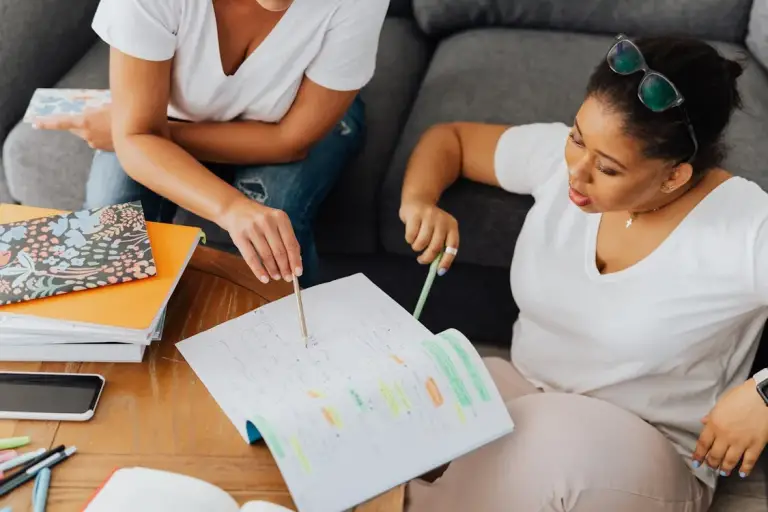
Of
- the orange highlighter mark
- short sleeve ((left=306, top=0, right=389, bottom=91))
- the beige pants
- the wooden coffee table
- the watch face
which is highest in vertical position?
short sleeve ((left=306, top=0, right=389, bottom=91))

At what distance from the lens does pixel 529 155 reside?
1.22 metres

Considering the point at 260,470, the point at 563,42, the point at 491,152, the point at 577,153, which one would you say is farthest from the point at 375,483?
the point at 563,42

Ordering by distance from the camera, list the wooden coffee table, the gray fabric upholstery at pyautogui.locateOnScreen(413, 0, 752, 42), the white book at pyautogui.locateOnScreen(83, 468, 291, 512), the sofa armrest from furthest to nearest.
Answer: the gray fabric upholstery at pyautogui.locateOnScreen(413, 0, 752, 42), the sofa armrest, the wooden coffee table, the white book at pyautogui.locateOnScreen(83, 468, 291, 512)

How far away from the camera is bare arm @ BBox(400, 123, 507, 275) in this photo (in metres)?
1.11

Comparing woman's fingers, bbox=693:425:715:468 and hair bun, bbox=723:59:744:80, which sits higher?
hair bun, bbox=723:59:744:80

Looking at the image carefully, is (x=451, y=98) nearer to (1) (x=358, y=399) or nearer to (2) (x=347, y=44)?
(2) (x=347, y=44)

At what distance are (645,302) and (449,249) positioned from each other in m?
0.27

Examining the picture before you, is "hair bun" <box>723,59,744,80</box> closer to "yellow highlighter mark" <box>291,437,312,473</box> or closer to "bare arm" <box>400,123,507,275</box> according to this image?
"bare arm" <box>400,123,507,275</box>

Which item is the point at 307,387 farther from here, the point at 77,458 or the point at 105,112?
the point at 105,112

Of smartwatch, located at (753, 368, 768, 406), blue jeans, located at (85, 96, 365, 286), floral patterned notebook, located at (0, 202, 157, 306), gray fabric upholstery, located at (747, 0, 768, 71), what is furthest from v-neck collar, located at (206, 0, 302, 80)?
gray fabric upholstery, located at (747, 0, 768, 71)

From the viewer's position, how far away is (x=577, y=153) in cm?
102

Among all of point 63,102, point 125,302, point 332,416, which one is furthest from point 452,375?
point 63,102

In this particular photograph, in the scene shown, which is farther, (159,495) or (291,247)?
(291,247)

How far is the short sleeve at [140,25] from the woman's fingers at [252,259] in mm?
314
